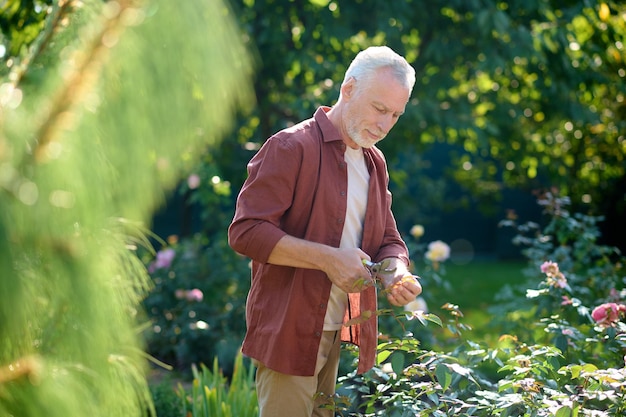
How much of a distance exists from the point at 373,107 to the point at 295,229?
472mm

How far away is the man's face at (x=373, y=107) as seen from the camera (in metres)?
2.59

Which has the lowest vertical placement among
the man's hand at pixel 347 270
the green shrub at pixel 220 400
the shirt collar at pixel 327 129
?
the green shrub at pixel 220 400

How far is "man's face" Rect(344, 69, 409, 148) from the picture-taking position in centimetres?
259

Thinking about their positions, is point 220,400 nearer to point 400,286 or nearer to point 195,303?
point 400,286

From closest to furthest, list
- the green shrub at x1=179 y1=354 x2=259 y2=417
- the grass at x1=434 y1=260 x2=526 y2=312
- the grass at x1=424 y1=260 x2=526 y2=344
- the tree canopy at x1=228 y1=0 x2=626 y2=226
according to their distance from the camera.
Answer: the green shrub at x1=179 y1=354 x2=259 y2=417, the tree canopy at x1=228 y1=0 x2=626 y2=226, the grass at x1=424 y1=260 x2=526 y2=344, the grass at x1=434 y1=260 x2=526 y2=312

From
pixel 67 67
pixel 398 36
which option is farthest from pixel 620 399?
pixel 398 36

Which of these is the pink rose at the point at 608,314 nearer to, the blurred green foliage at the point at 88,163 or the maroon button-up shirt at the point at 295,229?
the maroon button-up shirt at the point at 295,229

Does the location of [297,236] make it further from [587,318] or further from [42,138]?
[42,138]

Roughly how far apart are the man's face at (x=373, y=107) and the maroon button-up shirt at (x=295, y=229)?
3.4 inches

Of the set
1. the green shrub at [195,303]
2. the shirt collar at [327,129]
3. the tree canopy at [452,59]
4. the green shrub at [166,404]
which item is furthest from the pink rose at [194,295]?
the shirt collar at [327,129]

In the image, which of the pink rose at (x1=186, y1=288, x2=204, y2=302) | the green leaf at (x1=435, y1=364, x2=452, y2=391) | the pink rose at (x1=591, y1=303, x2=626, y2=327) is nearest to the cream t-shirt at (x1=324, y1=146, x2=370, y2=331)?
the green leaf at (x1=435, y1=364, x2=452, y2=391)

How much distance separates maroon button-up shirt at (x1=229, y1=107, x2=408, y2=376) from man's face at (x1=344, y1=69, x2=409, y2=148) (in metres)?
0.09

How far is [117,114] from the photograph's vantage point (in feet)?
3.64

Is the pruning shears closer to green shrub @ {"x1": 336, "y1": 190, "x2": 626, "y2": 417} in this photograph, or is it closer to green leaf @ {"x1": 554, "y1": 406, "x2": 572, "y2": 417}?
green shrub @ {"x1": 336, "y1": 190, "x2": 626, "y2": 417}
